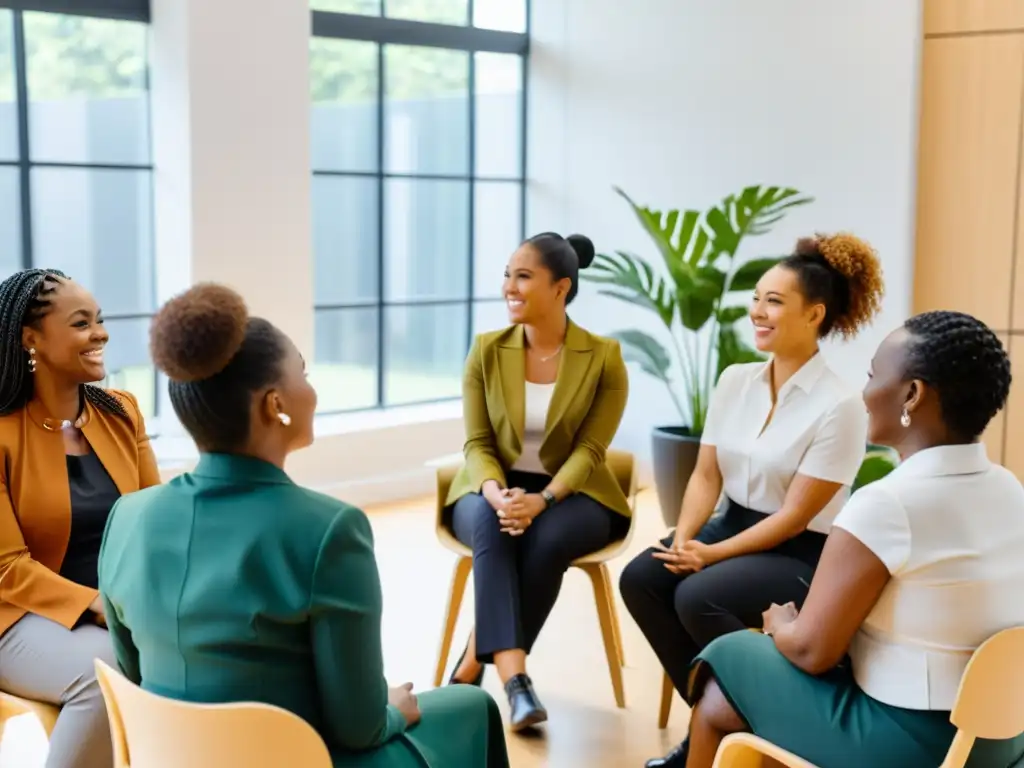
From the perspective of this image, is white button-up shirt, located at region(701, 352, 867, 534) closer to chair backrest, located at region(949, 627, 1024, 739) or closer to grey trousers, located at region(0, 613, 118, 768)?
chair backrest, located at region(949, 627, 1024, 739)

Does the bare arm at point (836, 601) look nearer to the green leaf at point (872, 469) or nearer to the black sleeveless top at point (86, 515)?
the black sleeveless top at point (86, 515)

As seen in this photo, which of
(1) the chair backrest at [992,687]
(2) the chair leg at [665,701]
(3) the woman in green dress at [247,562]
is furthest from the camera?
(2) the chair leg at [665,701]

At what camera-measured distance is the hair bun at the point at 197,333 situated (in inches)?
73.6

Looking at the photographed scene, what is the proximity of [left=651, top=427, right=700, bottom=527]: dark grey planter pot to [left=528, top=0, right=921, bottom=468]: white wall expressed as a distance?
107 centimetres

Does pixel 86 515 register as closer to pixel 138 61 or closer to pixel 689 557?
pixel 689 557

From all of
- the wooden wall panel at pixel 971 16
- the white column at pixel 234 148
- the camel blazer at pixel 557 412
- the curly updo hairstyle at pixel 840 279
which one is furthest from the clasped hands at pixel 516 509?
the wooden wall panel at pixel 971 16

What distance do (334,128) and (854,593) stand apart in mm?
4788

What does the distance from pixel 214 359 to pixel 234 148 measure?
3894 millimetres

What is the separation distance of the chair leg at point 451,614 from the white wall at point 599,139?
2.10 metres

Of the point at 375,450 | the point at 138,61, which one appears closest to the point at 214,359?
the point at 138,61

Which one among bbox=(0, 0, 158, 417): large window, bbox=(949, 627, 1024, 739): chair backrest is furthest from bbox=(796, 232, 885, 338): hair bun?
bbox=(0, 0, 158, 417): large window

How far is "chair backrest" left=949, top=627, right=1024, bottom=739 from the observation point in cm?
199

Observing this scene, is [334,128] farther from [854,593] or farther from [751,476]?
[854,593]

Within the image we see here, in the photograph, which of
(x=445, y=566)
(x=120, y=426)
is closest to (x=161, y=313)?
(x=120, y=426)
